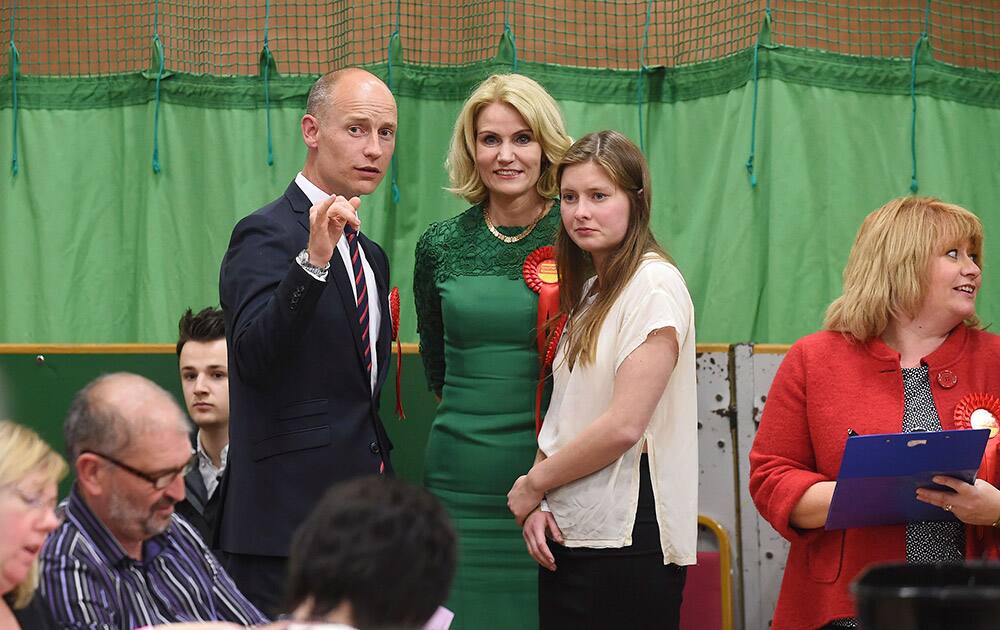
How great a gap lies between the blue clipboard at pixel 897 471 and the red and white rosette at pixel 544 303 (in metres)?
0.69

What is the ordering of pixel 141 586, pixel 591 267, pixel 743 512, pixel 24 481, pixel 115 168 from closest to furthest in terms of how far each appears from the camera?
pixel 24 481 → pixel 141 586 → pixel 591 267 → pixel 743 512 → pixel 115 168

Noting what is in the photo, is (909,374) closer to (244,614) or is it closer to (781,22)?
(244,614)

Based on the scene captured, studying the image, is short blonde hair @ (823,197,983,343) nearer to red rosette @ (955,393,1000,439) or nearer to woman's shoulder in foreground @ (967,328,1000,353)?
woman's shoulder in foreground @ (967,328,1000,353)

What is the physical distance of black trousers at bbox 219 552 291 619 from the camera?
239 cm

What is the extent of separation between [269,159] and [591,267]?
1789mm

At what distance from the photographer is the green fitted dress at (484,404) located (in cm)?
Result: 284

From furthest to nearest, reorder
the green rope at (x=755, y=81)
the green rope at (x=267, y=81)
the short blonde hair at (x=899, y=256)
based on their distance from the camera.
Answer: the green rope at (x=267, y=81) < the green rope at (x=755, y=81) < the short blonde hair at (x=899, y=256)

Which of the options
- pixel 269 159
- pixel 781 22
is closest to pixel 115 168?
pixel 269 159

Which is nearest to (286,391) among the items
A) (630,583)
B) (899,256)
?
(630,583)

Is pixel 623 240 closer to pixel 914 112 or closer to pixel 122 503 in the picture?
pixel 122 503

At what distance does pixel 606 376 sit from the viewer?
2.56 metres

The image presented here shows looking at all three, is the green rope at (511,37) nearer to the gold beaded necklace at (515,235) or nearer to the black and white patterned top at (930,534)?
the gold beaded necklace at (515,235)

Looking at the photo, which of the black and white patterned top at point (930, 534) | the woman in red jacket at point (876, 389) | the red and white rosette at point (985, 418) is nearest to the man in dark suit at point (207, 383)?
the woman in red jacket at point (876, 389)

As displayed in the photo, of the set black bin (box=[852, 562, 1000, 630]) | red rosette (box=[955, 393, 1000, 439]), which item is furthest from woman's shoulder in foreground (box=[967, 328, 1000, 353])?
black bin (box=[852, 562, 1000, 630])
